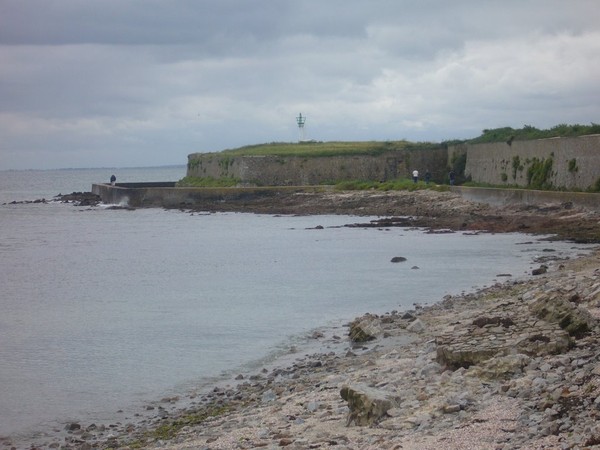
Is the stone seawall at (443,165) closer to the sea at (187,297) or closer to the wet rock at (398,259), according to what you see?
the sea at (187,297)

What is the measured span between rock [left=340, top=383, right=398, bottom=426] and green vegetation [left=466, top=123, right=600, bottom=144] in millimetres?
31827

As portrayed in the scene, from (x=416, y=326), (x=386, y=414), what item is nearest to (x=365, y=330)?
(x=416, y=326)

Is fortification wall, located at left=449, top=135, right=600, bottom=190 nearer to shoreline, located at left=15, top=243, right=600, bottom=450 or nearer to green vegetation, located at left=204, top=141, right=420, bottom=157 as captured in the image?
green vegetation, located at left=204, top=141, right=420, bottom=157

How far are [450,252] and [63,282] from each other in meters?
11.7

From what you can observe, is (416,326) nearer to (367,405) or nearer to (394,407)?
(394,407)

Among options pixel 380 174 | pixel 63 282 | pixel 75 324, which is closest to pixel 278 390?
pixel 75 324

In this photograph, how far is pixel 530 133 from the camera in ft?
153

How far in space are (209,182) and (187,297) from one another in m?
43.8

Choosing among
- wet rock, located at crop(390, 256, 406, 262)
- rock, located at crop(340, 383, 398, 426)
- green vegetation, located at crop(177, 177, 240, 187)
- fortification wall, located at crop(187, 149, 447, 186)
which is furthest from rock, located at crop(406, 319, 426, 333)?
green vegetation, located at crop(177, 177, 240, 187)

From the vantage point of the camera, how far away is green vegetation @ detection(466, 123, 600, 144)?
40231mm

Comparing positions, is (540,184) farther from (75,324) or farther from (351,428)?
(351,428)

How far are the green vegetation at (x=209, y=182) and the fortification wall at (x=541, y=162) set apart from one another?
16.7 meters

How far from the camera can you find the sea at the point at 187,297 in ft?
44.0

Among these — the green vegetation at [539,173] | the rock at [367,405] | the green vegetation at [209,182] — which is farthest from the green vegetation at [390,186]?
the rock at [367,405]
